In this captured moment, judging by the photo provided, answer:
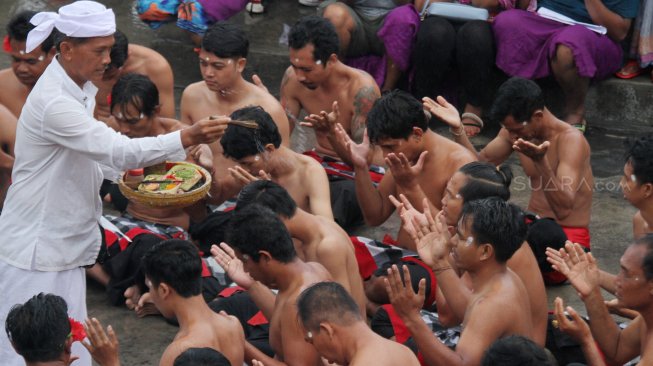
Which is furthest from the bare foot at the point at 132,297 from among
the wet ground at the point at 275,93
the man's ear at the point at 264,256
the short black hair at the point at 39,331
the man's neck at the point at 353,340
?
the man's neck at the point at 353,340

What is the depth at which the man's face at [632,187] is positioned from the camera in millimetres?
6548

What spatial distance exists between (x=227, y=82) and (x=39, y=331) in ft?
11.8

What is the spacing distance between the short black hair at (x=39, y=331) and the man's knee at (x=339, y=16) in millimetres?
5182

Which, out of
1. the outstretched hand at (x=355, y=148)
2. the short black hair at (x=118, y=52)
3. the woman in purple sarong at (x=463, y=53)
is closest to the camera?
the outstretched hand at (x=355, y=148)

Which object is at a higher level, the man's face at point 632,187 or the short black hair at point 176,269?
the man's face at point 632,187

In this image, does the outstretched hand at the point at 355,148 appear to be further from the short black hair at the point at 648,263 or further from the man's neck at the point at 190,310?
the short black hair at the point at 648,263

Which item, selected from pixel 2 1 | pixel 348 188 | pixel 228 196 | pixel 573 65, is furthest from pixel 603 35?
pixel 2 1

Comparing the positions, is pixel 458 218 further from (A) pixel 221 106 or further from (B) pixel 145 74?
(B) pixel 145 74

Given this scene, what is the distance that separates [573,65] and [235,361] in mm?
4708

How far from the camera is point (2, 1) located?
1267cm

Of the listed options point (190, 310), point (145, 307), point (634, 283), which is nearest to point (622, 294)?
point (634, 283)

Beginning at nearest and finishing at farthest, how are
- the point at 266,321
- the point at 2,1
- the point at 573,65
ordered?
1. the point at 266,321
2. the point at 573,65
3. the point at 2,1

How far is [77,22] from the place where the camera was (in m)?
5.80

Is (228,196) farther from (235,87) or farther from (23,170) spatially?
(23,170)
